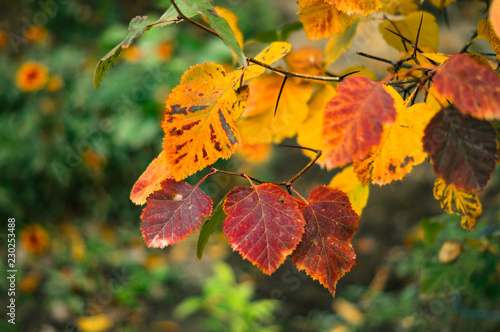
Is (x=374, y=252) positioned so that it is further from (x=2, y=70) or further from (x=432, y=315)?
(x=2, y=70)

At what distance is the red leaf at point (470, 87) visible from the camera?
0.31 meters

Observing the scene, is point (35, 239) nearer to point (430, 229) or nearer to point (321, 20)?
point (430, 229)

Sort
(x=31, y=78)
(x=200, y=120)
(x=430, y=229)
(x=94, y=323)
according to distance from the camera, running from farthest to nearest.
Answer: (x=31, y=78), (x=94, y=323), (x=430, y=229), (x=200, y=120)

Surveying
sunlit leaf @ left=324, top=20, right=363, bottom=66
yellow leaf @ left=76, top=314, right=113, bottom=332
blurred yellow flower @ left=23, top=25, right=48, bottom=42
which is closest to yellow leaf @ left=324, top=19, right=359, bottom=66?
sunlit leaf @ left=324, top=20, right=363, bottom=66

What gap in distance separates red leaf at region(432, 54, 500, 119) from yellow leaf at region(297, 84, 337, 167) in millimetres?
247

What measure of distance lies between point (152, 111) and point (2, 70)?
109cm

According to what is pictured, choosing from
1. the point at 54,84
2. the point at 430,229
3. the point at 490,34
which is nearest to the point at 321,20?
the point at 490,34

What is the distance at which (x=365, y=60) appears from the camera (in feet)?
8.12

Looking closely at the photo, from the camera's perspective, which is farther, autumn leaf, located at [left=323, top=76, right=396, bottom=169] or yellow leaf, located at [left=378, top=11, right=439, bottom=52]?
yellow leaf, located at [left=378, top=11, right=439, bottom=52]

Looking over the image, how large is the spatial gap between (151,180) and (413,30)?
1.37ft

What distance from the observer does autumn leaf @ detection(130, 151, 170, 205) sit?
0.45 m

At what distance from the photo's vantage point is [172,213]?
0.42 metres

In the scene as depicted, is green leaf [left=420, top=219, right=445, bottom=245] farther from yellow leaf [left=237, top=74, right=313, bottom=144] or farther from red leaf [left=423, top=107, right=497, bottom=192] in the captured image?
red leaf [left=423, top=107, right=497, bottom=192]

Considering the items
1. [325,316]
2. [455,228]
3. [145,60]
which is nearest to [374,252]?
[325,316]
